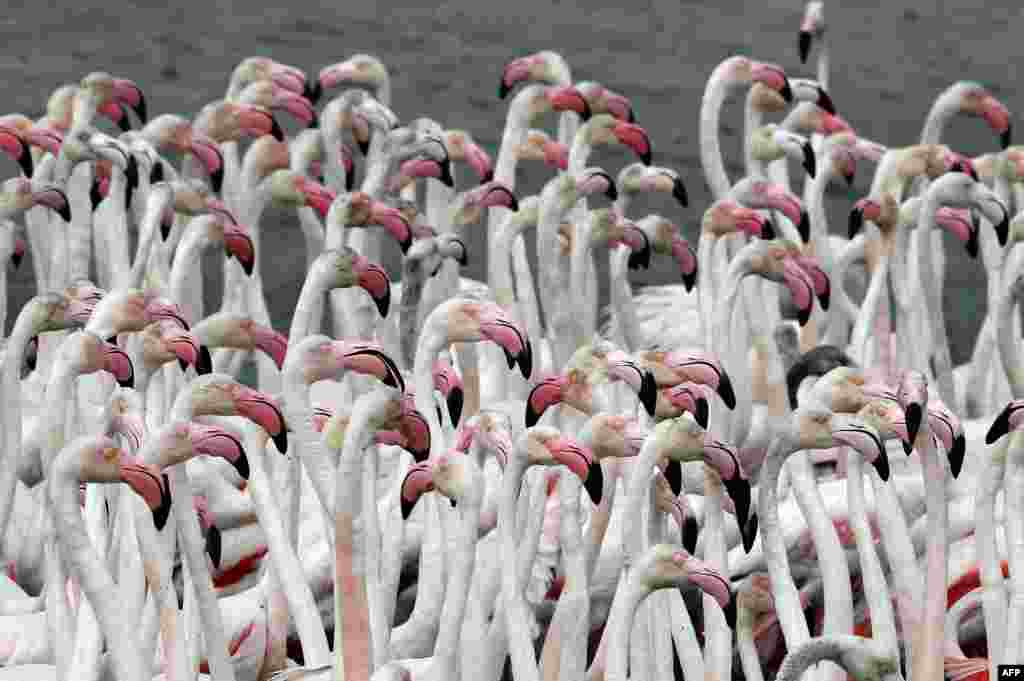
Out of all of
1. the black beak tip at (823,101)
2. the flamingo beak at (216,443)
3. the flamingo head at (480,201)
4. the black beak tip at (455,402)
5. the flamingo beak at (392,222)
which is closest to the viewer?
the flamingo beak at (216,443)

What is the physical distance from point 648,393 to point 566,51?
10.4 meters

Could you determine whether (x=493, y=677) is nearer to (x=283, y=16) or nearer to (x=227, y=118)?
(x=227, y=118)

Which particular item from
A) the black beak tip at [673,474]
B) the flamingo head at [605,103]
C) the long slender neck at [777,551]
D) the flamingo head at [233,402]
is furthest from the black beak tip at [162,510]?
the flamingo head at [605,103]

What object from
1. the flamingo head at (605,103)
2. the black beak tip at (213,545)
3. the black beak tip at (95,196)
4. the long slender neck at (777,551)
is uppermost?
the flamingo head at (605,103)

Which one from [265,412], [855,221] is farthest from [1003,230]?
[265,412]

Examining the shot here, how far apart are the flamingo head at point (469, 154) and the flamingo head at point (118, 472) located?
3286 millimetres

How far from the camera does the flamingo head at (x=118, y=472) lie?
472 centimetres

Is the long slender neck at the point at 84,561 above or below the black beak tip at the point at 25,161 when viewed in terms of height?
below

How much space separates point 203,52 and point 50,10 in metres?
1.23

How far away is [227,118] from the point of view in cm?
807

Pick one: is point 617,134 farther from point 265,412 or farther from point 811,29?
point 265,412

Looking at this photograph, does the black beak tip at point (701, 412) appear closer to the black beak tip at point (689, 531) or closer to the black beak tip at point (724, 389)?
the black beak tip at point (724, 389)

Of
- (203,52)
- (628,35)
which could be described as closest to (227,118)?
(203,52)

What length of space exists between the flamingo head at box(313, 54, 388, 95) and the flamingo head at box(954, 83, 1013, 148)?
7.27 feet
